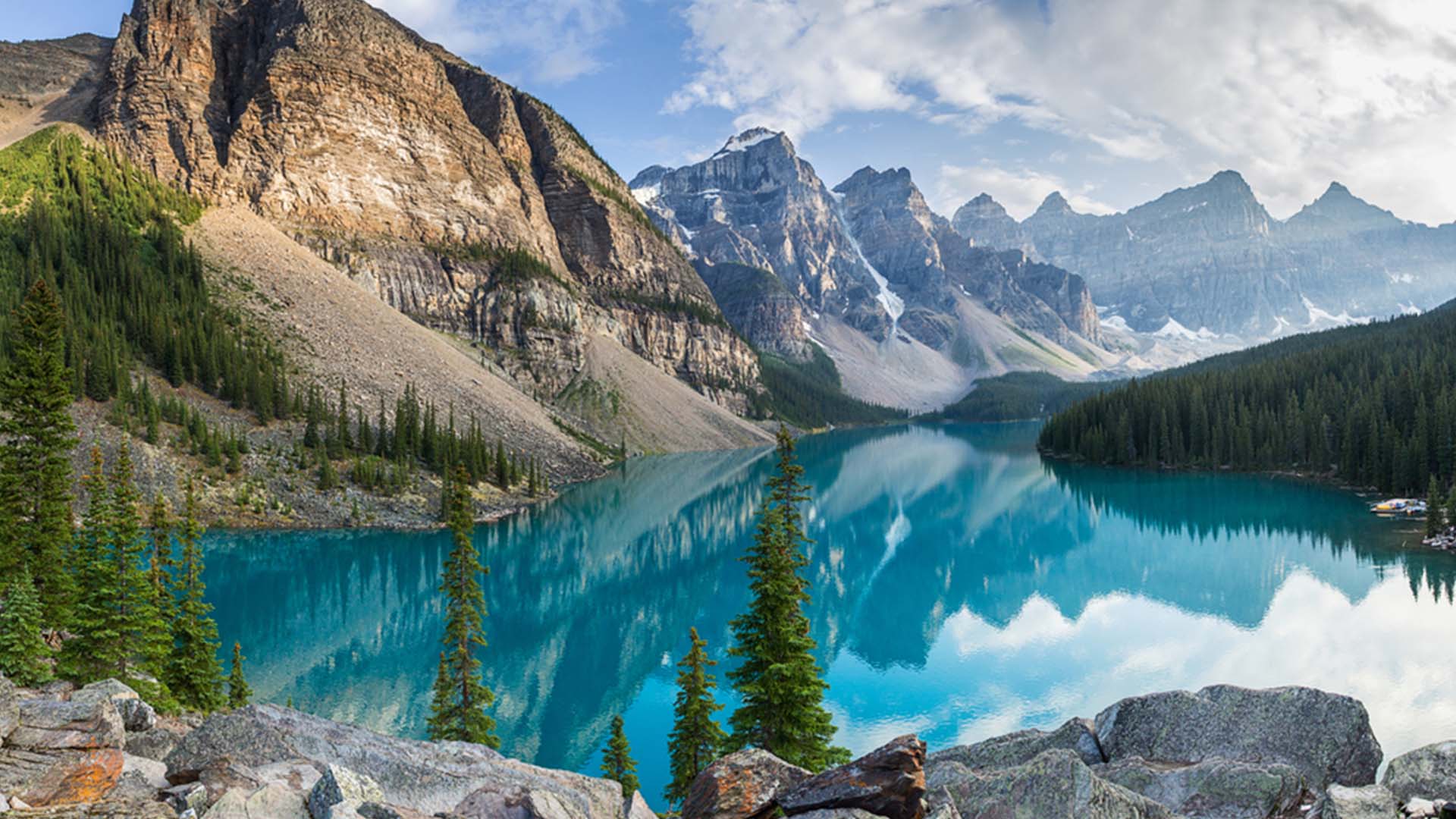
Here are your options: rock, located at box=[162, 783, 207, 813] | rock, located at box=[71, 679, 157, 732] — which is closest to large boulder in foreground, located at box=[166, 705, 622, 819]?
rock, located at box=[162, 783, 207, 813]

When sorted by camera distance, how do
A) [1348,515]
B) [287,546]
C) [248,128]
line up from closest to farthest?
[287,546]
[1348,515]
[248,128]

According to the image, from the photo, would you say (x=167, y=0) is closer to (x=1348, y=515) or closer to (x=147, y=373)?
(x=147, y=373)

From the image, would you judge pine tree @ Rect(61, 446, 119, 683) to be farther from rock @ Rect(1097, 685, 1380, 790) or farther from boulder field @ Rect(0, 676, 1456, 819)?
rock @ Rect(1097, 685, 1380, 790)

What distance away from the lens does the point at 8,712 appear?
9984 millimetres

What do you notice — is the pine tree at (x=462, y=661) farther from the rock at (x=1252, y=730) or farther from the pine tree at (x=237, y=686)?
the rock at (x=1252, y=730)

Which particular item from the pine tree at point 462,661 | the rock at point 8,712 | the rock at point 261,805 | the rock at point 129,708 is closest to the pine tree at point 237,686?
the pine tree at point 462,661

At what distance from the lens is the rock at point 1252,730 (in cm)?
995

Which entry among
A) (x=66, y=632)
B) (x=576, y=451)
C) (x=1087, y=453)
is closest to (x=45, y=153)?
(x=576, y=451)

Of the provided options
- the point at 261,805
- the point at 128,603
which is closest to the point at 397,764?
the point at 261,805

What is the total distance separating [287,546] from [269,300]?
52156mm

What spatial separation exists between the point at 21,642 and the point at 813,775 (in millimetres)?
14880

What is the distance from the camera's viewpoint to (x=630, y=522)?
227 ft

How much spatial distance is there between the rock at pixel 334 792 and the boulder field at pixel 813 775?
22mm

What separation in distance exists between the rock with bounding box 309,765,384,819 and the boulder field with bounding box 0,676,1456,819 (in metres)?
0.02
